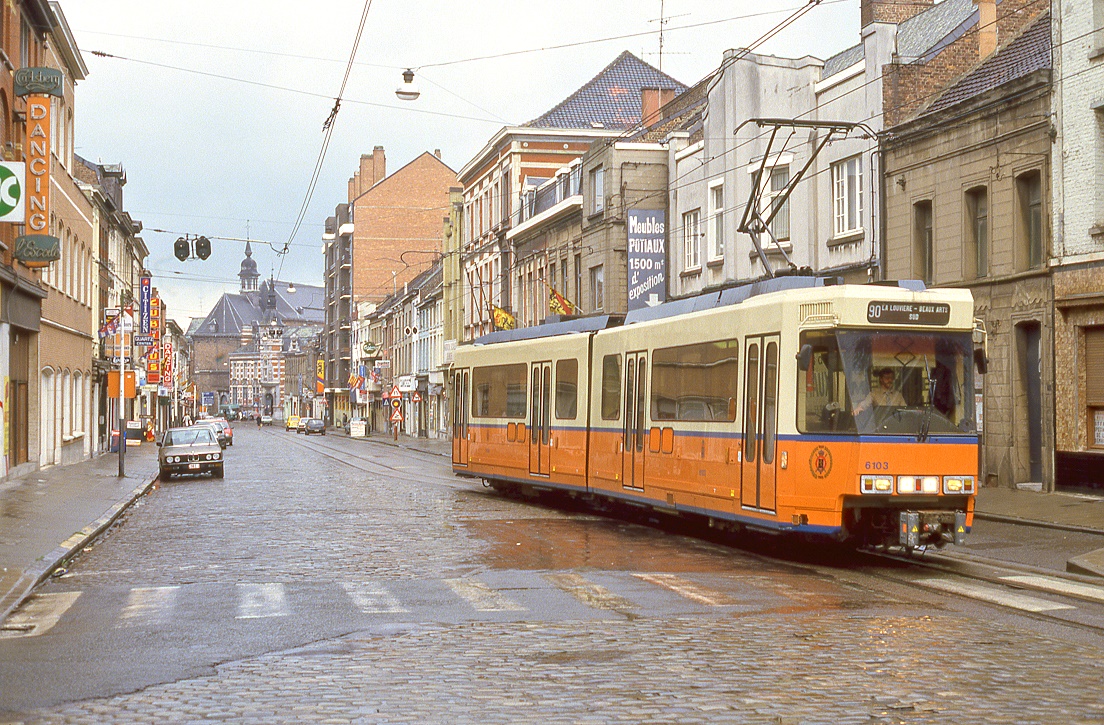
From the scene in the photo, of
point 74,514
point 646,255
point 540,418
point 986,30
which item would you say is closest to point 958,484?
point 540,418

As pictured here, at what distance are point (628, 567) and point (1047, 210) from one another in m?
13.6

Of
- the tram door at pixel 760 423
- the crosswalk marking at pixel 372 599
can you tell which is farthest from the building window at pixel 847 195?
the crosswalk marking at pixel 372 599

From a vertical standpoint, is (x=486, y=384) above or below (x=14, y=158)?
below

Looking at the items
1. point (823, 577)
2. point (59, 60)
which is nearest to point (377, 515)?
point (823, 577)

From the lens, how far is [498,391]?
27047 mm

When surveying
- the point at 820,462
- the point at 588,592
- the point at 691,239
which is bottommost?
the point at 588,592

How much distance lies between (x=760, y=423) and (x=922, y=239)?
14.3 metres

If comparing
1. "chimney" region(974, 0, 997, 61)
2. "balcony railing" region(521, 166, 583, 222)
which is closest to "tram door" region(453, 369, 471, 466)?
"chimney" region(974, 0, 997, 61)

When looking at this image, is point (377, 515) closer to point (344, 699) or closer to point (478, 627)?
point (478, 627)

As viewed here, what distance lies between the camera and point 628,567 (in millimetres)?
14883

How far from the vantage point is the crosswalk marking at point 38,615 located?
433 inches

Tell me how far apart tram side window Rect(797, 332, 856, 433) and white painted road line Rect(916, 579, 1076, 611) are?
201 centimetres

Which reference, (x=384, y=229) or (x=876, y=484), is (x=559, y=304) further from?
(x=384, y=229)

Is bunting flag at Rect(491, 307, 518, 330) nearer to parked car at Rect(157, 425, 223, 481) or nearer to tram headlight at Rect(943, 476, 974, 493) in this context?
parked car at Rect(157, 425, 223, 481)
